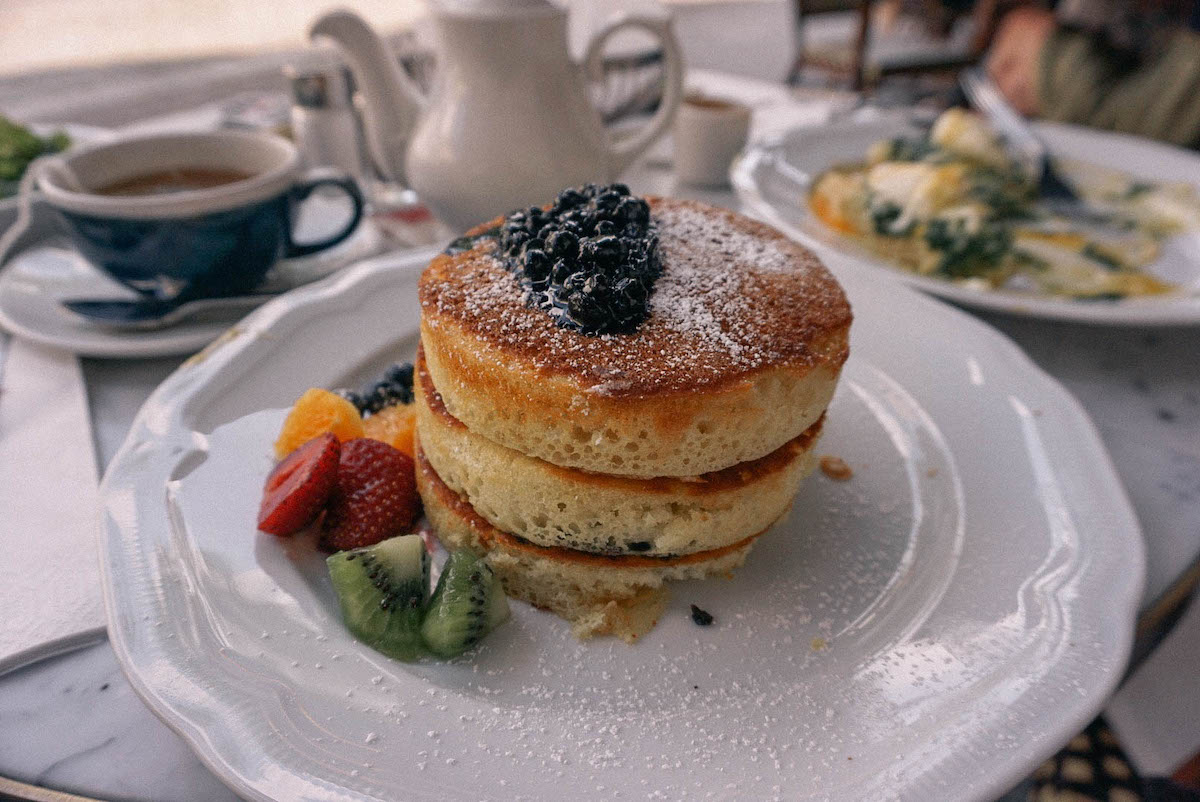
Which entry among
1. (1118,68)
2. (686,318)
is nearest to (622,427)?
(686,318)

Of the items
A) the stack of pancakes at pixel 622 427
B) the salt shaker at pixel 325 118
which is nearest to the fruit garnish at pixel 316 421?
the stack of pancakes at pixel 622 427

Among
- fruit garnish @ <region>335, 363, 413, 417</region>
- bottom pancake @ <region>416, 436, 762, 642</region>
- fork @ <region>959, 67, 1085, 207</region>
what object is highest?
fork @ <region>959, 67, 1085, 207</region>

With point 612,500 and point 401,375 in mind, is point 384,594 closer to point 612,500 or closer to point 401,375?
point 612,500

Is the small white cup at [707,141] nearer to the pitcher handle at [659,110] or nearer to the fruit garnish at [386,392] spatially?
the pitcher handle at [659,110]

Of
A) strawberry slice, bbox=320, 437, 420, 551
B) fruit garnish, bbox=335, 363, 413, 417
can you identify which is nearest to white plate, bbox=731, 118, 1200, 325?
fruit garnish, bbox=335, 363, 413, 417

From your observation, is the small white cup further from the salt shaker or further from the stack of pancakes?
the stack of pancakes
